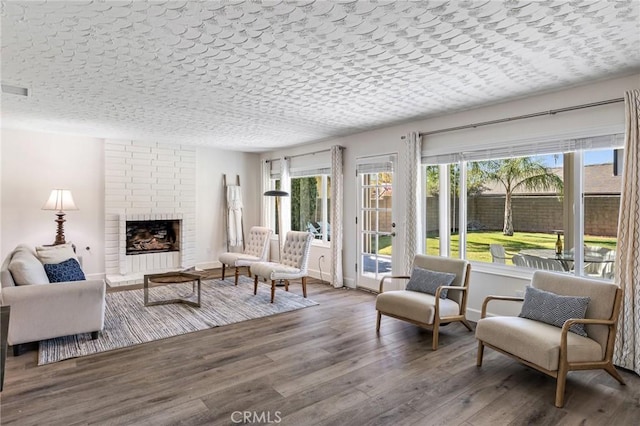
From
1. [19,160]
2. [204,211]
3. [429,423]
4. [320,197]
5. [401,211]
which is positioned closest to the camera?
[429,423]

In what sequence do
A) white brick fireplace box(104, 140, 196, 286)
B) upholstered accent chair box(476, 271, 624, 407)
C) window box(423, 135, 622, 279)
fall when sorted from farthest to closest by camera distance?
white brick fireplace box(104, 140, 196, 286) → window box(423, 135, 622, 279) → upholstered accent chair box(476, 271, 624, 407)

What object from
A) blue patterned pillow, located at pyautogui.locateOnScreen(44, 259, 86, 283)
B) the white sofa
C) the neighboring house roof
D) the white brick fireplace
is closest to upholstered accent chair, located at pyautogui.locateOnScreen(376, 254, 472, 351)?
the neighboring house roof

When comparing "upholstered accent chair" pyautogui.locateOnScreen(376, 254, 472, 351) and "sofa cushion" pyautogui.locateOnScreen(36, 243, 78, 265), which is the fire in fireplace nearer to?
"sofa cushion" pyautogui.locateOnScreen(36, 243, 78, 265)

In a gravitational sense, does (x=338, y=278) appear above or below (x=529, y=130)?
below

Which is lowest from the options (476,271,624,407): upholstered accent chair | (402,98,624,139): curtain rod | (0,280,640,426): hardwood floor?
(0,280,640,426): hardwood floor

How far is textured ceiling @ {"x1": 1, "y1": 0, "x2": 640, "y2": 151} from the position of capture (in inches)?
84.1

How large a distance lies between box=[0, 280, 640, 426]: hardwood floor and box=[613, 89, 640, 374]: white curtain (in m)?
0.22

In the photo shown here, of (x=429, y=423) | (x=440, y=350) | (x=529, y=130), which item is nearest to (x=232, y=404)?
(x=429, y=423)

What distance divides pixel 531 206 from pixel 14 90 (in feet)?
18.5

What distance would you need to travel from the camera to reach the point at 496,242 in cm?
433

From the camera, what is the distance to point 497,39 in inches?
99.0

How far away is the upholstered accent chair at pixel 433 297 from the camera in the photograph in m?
3.54

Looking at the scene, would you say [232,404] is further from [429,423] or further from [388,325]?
[388,325]

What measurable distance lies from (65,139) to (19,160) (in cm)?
72
